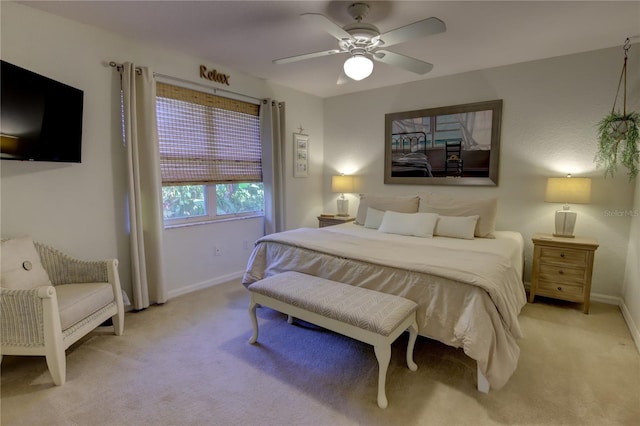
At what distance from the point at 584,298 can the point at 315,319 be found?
265 centimetres

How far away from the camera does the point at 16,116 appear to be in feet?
6.96

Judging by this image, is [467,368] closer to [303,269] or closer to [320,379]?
[320,379]

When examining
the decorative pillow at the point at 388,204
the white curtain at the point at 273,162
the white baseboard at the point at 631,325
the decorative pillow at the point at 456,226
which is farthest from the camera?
the white curtain at the point at 273,162

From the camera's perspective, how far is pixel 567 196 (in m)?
3.07

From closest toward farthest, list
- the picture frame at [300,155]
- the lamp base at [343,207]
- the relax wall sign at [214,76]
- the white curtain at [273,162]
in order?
1. the relax wall sign at [214,76]
2. the white curtain at [273,162]
3. the picture frame at [300,155]
4. the lamp base at [343,207]

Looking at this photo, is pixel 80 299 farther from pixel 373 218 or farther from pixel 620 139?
pixel 620 139

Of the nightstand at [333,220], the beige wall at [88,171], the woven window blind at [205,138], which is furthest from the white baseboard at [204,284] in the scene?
the nightstand at [333,220]

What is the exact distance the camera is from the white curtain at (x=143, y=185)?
114 inches

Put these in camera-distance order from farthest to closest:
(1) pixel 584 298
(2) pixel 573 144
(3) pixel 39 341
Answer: (2) pixel 573 144 < (1) pixel 584 298 < (3) pixel 39 341

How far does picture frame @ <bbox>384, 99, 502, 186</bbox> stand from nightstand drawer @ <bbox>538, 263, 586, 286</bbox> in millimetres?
1100

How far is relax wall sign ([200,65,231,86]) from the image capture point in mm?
3483

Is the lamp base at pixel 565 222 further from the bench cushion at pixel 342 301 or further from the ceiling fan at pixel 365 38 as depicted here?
the bench cushion at pixel 342 301

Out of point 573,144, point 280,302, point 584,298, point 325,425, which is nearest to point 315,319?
point 280,302

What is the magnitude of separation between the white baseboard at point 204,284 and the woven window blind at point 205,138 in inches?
45.5
